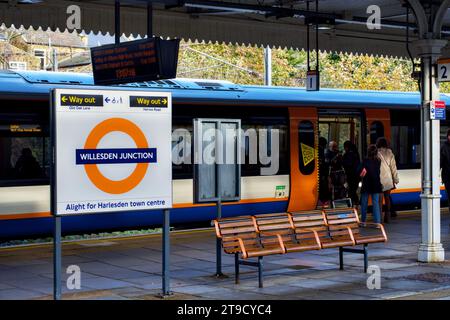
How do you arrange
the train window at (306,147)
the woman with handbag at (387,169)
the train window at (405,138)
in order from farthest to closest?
the train window at (405,138), the train window at (306,147), the woman with handbag at (387,169)

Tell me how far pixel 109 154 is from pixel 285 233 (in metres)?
2.84

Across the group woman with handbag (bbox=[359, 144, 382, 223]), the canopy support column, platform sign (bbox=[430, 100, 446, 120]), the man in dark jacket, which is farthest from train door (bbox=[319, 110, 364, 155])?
platform sign (bbox=[430, 100, 446, 120])

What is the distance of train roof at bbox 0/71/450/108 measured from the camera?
13953 millimetres

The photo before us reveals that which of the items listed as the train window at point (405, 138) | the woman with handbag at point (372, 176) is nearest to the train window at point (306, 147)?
the woman with handbag at point (372, 176)

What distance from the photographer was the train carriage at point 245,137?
13769 millimetres

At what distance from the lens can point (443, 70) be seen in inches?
484

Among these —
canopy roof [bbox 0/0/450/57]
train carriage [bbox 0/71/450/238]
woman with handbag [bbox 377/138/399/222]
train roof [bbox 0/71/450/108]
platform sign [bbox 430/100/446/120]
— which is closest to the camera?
platform sign [bbox 430/100/446/120]

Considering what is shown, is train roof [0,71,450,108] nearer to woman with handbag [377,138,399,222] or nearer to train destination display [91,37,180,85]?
train destination display [91,37,180,85]

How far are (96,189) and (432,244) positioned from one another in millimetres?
5350

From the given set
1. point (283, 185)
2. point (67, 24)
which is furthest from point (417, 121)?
point (67, 24)

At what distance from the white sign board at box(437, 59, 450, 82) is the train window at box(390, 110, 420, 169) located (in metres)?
7.18

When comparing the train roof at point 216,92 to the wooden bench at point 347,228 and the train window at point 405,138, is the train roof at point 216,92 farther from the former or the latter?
the wooden bench at point 347,228

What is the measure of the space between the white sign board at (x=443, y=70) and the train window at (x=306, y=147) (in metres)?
5.52
